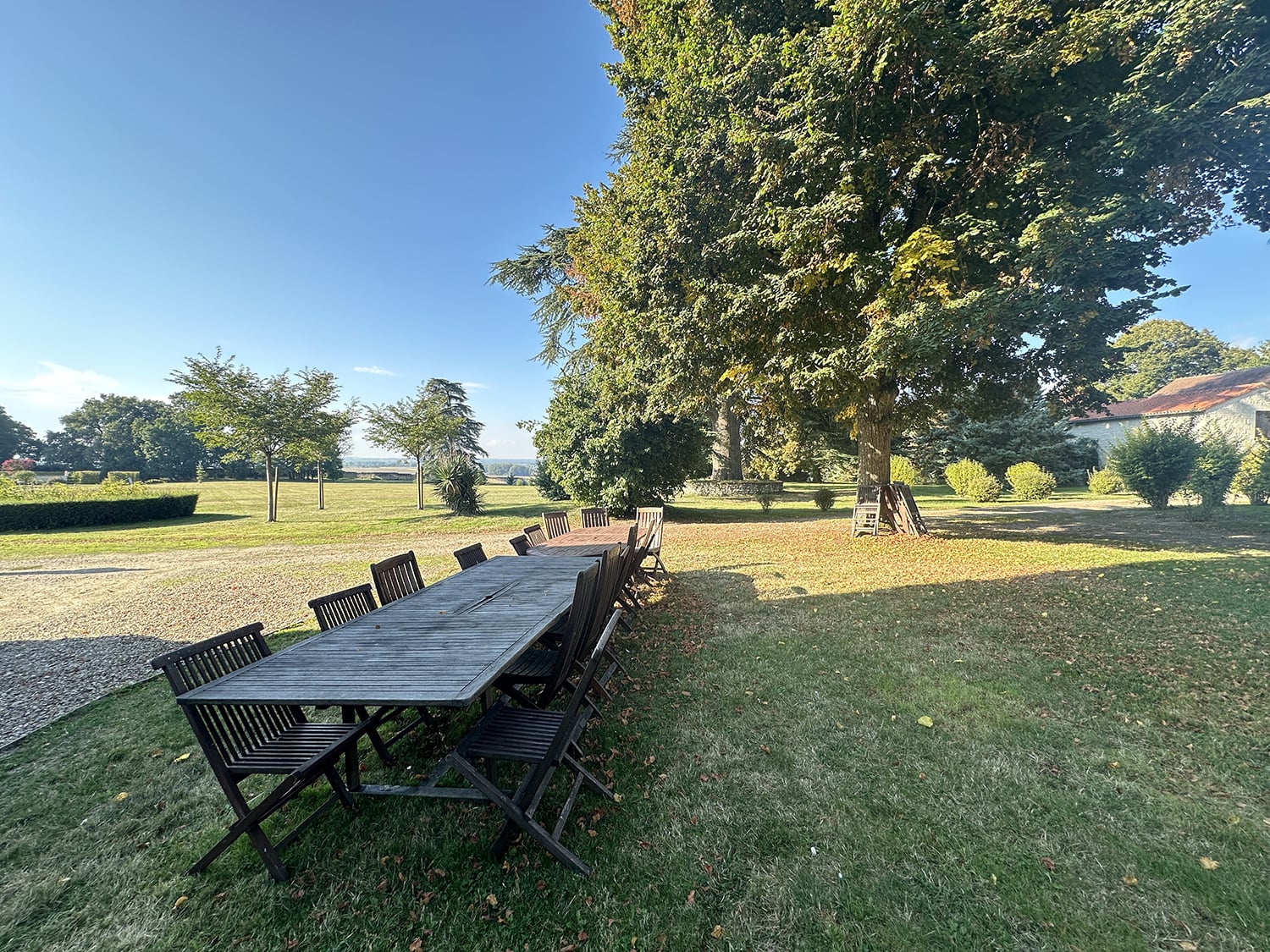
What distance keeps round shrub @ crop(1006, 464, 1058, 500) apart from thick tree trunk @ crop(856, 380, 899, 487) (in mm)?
13120

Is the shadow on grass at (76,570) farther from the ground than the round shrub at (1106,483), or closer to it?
closer to it

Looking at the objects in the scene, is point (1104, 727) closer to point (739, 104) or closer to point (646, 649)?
point (646, 649)

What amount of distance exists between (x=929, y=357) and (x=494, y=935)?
32.5ft

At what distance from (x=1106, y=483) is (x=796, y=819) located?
27303 millimetres

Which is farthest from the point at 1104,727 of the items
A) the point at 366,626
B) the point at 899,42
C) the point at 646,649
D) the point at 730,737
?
the point at 899,42

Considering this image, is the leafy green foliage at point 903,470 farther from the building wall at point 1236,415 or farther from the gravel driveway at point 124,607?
the gravel driveway at point 124,607

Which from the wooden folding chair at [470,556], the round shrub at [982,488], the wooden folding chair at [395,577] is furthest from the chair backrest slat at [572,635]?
the round shrub at [982,488]

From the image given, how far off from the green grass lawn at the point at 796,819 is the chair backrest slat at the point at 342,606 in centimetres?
115

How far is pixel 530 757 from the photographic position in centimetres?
249

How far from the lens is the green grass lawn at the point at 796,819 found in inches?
83.5

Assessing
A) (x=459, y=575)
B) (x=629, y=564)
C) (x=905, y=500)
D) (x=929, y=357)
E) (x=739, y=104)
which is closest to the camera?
(x=459, y=575)

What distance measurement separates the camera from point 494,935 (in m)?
2.07

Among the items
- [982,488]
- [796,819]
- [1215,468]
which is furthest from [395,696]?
[982,488]

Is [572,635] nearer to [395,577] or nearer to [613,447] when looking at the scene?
[395,577]
